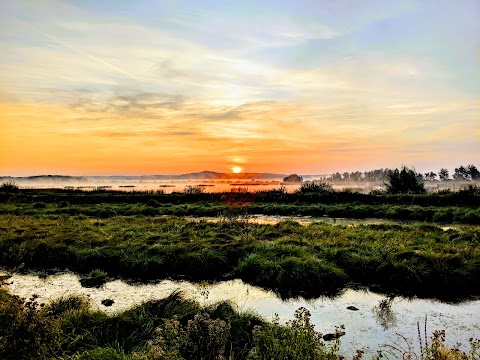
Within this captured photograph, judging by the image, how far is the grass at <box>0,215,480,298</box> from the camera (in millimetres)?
11148

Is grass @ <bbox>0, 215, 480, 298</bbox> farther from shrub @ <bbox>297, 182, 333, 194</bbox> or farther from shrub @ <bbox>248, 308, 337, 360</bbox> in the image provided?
shrub @ <bbox>297, 182, 333, 194</bbox>

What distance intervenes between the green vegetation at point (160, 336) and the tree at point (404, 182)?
3721cm

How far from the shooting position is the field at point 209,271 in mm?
6074

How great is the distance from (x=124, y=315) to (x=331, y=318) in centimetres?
455

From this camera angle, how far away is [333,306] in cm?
950

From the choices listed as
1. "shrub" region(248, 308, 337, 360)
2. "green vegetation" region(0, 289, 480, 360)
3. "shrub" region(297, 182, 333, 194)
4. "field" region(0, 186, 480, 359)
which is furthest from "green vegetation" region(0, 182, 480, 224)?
"shrub" region(248, 308, 337, 360)

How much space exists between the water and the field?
583mm

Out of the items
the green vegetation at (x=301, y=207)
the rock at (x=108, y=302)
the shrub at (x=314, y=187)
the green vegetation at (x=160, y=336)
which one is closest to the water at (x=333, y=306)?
the rock at (x=108, y=302)

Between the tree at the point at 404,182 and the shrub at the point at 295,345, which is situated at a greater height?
the tree at the point at 404,182

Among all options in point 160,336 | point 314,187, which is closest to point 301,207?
point 314,187

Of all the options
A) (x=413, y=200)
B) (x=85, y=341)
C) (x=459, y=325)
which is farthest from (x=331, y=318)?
(x=413, y=200)

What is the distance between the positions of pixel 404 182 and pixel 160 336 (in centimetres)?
4110

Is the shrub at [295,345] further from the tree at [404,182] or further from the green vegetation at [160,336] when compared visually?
the tree at [404,182]

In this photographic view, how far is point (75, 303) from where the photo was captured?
30.2 feet
